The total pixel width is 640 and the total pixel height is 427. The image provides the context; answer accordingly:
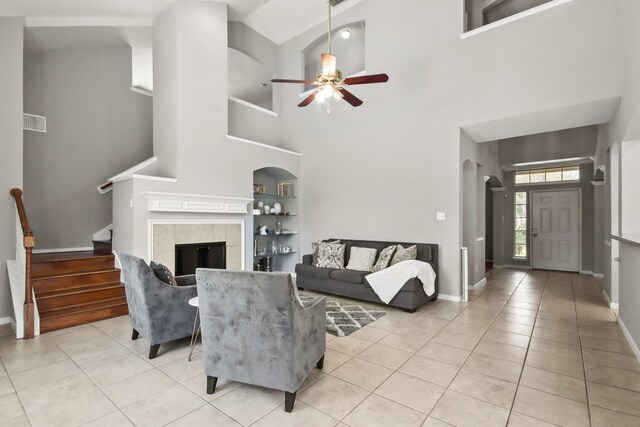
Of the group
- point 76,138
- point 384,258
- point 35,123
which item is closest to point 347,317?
point 384,258

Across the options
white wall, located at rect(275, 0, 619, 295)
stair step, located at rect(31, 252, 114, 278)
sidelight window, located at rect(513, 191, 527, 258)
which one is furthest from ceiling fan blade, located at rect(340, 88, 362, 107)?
sidelight window, located at rect(513, 191, 527, 258)

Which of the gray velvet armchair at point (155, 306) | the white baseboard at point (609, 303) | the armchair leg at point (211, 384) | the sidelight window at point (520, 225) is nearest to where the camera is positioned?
the armchair leg at point (211, 384)

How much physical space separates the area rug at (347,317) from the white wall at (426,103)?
148 cm

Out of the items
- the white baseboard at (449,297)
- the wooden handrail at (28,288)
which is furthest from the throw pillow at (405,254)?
the wooden handrail at (28,288)

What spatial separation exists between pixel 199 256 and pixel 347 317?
8.79 feet

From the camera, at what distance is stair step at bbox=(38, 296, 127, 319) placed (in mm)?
3762

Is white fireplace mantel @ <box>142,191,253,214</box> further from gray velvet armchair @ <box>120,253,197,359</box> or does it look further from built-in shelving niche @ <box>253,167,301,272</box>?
gray velvet armchair @ <box>120,253,197,359</box>

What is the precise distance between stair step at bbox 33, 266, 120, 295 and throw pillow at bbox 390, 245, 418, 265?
4092 millimetres

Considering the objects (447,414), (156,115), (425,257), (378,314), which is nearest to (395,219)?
(425,257)

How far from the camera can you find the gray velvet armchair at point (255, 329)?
2041mm

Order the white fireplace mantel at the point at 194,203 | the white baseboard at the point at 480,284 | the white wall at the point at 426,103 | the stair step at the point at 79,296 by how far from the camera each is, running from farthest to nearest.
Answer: the white baseboard at the point at 480,284 < the white fireplace mantel at the point at 194,203 < the white wall at the point at 426,103 < the stair step at the point at 79,296

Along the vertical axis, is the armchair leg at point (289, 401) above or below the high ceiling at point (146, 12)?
below

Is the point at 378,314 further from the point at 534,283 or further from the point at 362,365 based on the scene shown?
the point at 534,283

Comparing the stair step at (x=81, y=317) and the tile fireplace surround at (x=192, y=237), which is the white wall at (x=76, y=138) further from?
the stair step at (x=81, y=317)
